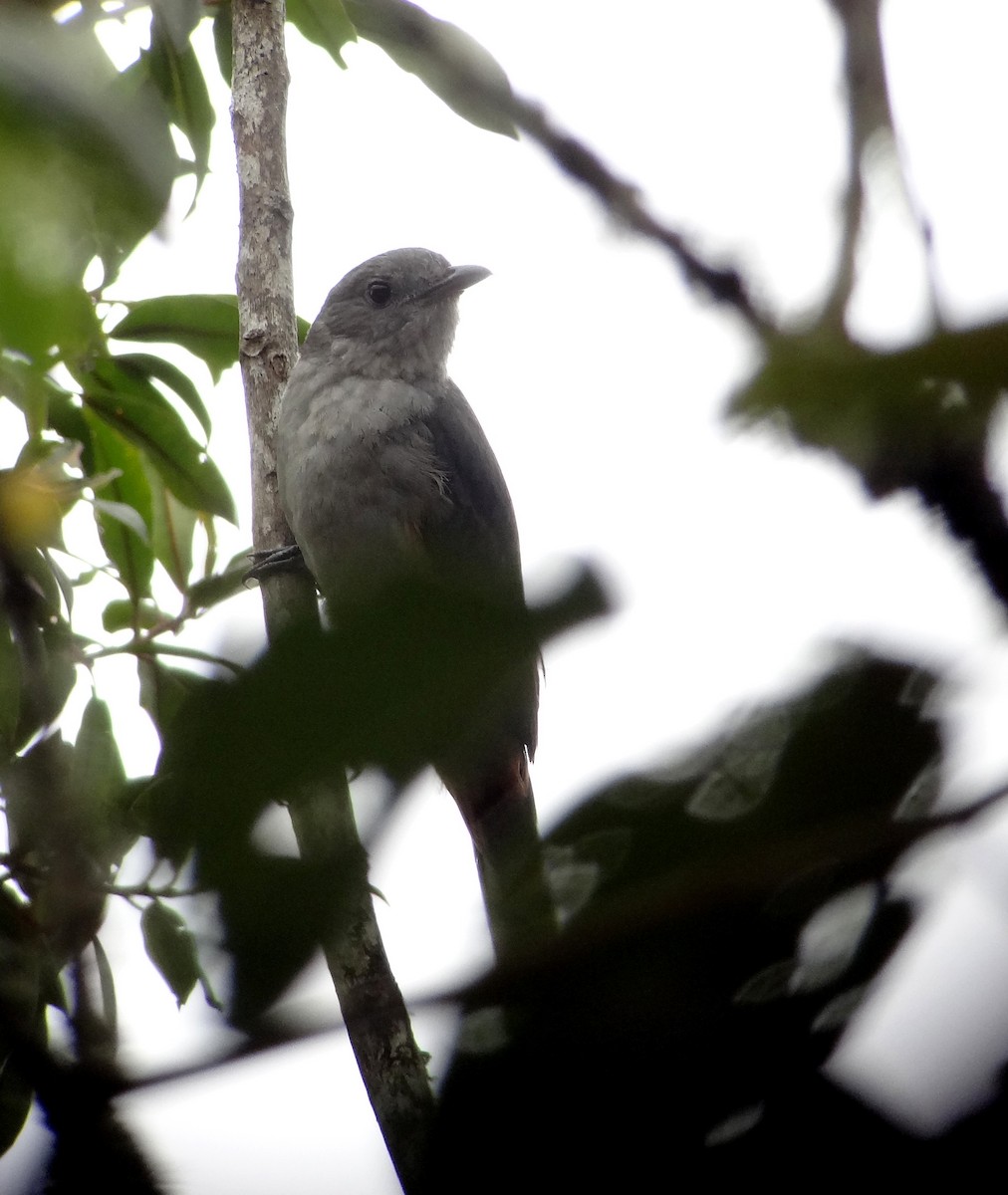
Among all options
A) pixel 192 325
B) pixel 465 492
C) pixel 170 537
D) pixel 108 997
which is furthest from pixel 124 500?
pixel 108 997

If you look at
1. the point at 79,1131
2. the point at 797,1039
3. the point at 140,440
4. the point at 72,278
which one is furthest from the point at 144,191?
the point at 140,440

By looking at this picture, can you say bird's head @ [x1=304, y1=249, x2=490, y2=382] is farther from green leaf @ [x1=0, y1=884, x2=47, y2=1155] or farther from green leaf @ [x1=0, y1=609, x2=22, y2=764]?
green leaf @ [x1=0, y1=884, x2=47, y2=1155]

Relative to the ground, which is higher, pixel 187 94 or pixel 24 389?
pixel 187 94

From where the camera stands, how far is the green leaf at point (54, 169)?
0.62 m

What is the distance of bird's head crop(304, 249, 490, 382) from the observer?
196 inches

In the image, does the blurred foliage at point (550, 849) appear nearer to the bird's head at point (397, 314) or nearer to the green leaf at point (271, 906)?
the green leaf at point (271, 906)

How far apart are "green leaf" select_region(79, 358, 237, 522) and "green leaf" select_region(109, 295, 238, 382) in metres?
0.13

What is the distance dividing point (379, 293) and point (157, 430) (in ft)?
7.40

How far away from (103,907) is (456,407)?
433cm

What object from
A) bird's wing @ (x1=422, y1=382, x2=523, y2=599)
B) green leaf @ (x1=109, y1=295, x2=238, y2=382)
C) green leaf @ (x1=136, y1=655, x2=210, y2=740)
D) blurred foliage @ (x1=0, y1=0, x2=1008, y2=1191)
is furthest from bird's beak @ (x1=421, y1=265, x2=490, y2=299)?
blurred foliage @ (x1=0, y1=0, x2=1008, y2=1191)

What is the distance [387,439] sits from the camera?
4.53 m

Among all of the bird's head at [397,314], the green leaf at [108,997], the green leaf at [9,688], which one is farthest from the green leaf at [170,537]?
the green leaf at [108,997]

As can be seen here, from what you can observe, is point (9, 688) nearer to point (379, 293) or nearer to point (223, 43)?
point (223, 43)

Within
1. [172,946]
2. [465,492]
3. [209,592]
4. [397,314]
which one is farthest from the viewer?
[397,314]
